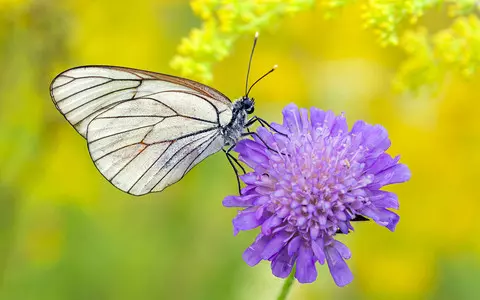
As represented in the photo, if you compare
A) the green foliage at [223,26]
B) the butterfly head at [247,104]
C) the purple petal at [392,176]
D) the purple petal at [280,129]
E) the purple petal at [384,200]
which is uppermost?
the green foliage at [223,26]

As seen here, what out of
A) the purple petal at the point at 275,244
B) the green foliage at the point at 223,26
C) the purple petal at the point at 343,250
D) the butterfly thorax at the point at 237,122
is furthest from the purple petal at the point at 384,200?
the green foliage at the point at 223,26

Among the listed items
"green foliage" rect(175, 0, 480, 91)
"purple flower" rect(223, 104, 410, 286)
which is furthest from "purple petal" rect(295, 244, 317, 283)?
"green foliage" rect(175, 0, 480, 91)

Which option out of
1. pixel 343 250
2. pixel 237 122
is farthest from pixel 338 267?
pixel 237 122

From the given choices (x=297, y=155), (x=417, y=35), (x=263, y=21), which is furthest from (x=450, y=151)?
(x=297, y=155)

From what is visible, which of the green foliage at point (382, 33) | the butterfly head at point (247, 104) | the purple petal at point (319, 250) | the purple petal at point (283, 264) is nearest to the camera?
the purple petal at point (319, 250)

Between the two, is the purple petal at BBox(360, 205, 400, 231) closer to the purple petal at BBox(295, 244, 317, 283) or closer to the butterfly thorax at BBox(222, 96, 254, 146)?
the purple petal at BBox(295, 244, 317, 283)

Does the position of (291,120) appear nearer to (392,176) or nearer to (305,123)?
(305,123)

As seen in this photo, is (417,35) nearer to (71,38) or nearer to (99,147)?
(99,147)

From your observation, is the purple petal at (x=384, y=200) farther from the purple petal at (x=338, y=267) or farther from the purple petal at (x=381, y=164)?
the purple petal at (x=338, y=267)
